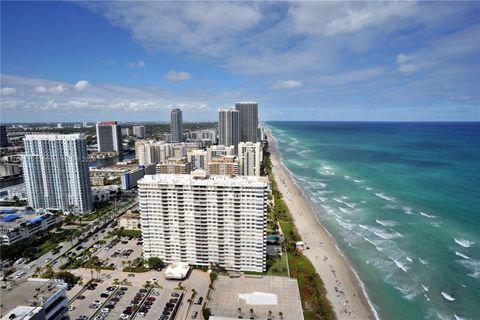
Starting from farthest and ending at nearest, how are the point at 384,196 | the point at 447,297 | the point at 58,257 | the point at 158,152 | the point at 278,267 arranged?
the point at 158,152 → the point at 384,196 → the point at 58,257 → the point at 278,267 → the point at 447,297

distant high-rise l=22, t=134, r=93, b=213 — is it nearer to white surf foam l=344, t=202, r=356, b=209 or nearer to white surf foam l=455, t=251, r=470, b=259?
white surf foam l=344, t=202, r=356, b=209

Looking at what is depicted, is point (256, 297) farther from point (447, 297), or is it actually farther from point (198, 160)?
point (198, 160)

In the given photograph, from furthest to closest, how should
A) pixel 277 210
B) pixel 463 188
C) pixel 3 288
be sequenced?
1. pixel 463 188
2. pixel 277 210
3. pixel 3 288

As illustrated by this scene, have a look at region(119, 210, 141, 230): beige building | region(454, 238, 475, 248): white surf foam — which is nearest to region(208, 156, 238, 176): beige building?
region(119, 210, 141, 230): beige building

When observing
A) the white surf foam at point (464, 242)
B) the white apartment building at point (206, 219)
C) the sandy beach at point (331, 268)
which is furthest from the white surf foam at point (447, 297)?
the white apartment building at point (206, 219)

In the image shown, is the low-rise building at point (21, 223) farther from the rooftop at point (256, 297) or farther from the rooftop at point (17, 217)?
the rooftop at point (256, 297)

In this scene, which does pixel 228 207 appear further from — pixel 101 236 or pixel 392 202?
pixel 392 202

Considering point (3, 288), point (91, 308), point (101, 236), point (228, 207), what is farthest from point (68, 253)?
point (228, 207)

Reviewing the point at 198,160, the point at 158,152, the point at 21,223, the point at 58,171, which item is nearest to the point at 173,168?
the point at 198,160
